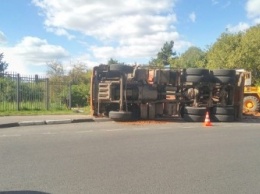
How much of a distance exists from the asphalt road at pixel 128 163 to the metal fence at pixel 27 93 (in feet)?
28.8

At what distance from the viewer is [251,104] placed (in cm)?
2369

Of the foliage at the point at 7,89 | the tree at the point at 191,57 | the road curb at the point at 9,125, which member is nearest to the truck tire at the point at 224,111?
the road curb at the point at 9,125

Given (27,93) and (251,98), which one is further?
(251,98)

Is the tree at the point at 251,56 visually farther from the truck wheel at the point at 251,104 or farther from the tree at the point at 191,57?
the truck wheel at the point at 251,104

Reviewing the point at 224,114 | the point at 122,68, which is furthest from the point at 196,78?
the point at 122,68

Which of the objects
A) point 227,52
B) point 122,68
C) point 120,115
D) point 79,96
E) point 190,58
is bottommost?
point 120,115

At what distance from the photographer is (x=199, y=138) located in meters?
11.4

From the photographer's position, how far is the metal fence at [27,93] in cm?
1997

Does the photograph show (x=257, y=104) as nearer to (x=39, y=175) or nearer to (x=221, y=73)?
(x=221, y=73)

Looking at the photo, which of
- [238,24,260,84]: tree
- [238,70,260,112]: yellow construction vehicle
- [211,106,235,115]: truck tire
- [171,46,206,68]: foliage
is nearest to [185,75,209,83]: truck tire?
[211,106,235,115]: truck tire

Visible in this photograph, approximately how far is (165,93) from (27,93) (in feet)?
25.3

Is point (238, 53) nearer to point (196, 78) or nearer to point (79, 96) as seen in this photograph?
point (79, 96)

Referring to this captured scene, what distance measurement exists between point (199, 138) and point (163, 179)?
5280 millimetres

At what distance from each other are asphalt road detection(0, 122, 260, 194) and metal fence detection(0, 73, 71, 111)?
28.8ft
